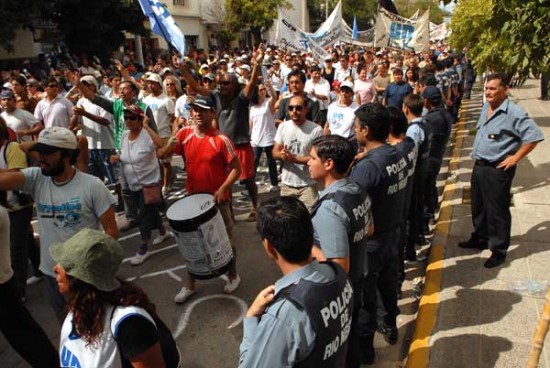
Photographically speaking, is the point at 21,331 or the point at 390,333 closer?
the point at 21,331

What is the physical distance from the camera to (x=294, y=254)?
2078 mm

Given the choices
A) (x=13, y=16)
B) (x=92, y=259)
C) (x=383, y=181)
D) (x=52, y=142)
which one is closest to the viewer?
(x=92, y=259)

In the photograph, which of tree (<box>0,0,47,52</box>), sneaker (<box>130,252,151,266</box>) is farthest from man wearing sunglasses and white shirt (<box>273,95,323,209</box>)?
tree (<box>0,0,47,52</box>)

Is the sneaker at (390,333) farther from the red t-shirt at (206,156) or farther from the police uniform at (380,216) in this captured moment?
the red t-shirt at (206,156)

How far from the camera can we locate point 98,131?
7.52 meters

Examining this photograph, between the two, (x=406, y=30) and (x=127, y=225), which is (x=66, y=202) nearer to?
(x=127, y=225)

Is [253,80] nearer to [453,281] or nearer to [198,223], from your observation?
[198,223]

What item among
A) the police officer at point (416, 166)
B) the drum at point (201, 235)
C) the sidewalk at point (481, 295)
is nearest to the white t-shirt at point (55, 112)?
the drum at point (201, 235)

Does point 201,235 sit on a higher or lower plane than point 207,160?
lower

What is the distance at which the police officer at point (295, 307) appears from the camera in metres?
1.87

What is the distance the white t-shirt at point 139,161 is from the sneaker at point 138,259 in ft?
2.61

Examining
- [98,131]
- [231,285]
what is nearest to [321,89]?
[98,131]

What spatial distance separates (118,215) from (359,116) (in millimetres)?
4767

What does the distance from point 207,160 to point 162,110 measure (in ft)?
11.7
